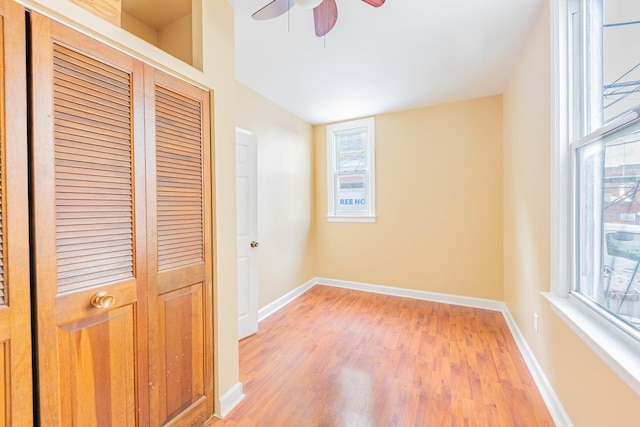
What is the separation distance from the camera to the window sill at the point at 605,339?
0.92 m

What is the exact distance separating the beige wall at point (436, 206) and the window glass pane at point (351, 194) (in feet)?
0.75

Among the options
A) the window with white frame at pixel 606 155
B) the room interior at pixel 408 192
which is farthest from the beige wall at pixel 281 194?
the window with white frame at pixel 606 155

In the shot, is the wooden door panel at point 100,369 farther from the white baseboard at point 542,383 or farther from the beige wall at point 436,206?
the beige wall at point 436,206

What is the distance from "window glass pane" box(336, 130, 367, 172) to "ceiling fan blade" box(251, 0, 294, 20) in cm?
259

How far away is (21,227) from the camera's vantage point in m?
0.88

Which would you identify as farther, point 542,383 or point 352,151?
point 352,151

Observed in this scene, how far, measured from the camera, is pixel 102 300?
3.47 ft

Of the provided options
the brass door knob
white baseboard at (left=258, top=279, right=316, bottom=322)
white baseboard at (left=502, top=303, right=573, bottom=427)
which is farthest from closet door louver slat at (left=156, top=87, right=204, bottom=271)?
white baseboard at (left=502, top=303, right=573, bottom=427)

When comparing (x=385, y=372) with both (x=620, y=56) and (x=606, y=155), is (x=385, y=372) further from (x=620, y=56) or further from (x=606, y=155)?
(x=620, y=56)

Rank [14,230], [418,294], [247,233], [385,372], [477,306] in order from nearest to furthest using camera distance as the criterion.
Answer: [14,230], [385,372], [247,233], [477,306], [418,294]

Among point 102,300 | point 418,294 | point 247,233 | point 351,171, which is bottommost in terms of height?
point 418,294

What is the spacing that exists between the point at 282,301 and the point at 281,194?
4.64 ft

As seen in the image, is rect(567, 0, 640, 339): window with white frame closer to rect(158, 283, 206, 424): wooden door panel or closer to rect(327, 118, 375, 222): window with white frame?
rect(158, 283, 206, 424): wooden door panel

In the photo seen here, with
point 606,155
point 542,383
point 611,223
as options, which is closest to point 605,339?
point 611,223
